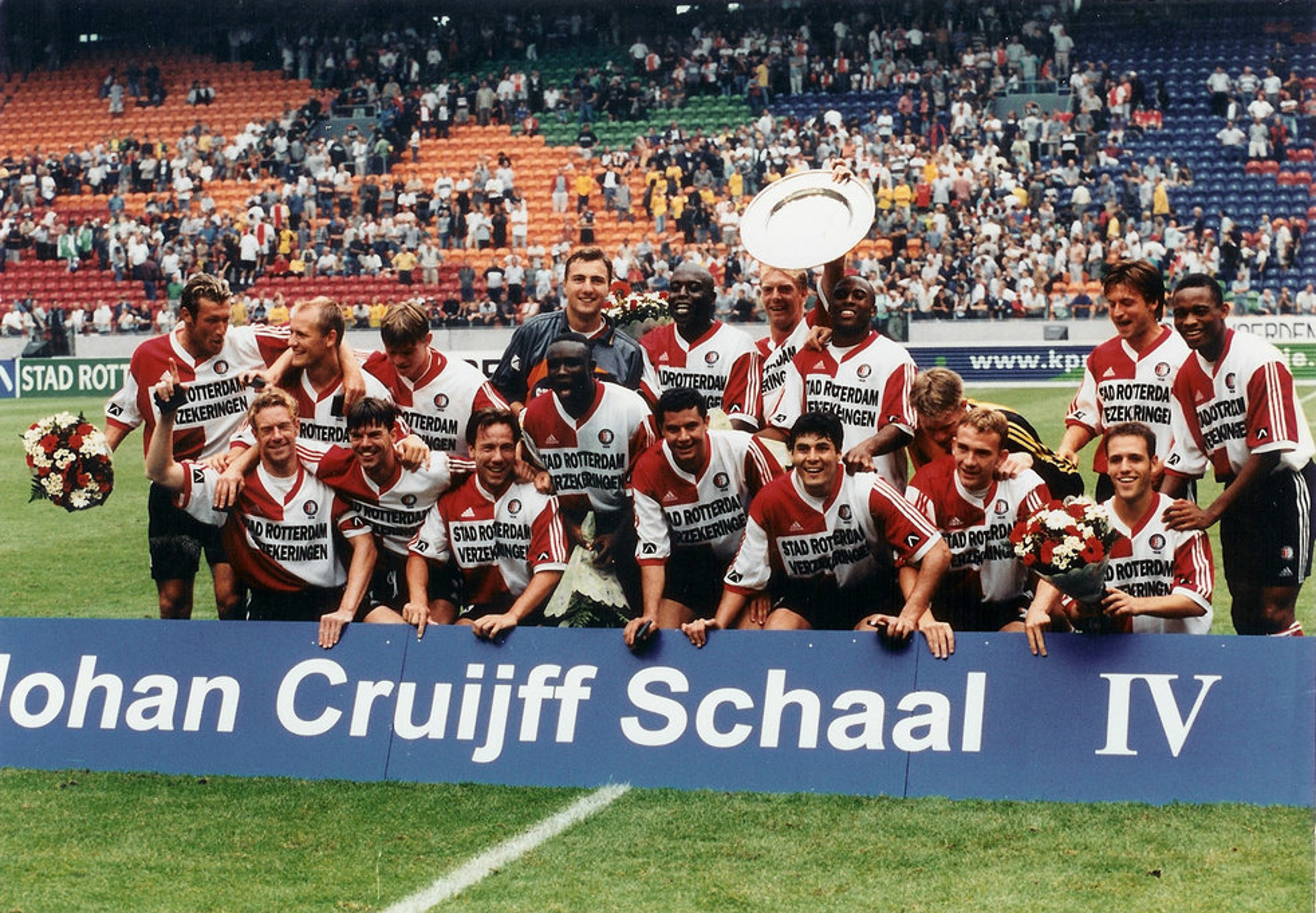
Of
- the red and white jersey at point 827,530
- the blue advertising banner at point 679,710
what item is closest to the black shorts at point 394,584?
the blue advertising banner at point 679,710

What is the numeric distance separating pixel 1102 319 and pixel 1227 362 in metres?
18.4

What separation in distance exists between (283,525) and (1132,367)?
3.80 metres

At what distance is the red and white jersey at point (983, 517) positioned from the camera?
19.7ft

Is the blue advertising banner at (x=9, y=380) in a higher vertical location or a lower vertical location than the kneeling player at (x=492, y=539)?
higher

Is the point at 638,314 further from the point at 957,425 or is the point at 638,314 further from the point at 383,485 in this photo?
the point at 957,425

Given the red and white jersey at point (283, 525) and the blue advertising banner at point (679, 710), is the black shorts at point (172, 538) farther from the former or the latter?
the blue advertising banner at point (679, 710)

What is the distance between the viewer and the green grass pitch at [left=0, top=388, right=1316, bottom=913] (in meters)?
4.59

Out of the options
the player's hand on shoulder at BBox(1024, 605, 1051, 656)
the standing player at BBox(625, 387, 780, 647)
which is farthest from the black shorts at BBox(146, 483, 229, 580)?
the player's hand on shoulder at BBox(1024, 605, 1051, 656)

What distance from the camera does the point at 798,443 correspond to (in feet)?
19.2

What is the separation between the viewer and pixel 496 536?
644 cm

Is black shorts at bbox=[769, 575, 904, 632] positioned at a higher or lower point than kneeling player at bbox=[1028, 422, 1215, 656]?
lower

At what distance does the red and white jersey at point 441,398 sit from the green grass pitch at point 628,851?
6.00ft

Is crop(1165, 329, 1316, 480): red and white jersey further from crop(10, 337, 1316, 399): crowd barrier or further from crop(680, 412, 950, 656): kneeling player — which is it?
crop(10, 337, 1316, 399): crowd barrier

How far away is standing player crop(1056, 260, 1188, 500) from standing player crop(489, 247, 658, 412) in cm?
207
